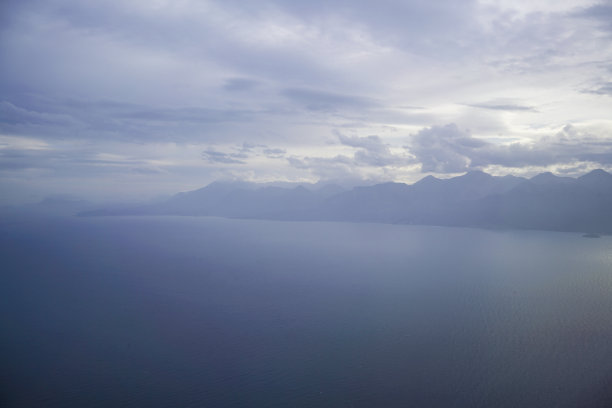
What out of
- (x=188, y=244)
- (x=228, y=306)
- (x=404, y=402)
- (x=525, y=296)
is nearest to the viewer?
(x=404, y=402)

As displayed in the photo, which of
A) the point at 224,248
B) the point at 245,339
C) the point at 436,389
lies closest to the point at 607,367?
the point at 436,389

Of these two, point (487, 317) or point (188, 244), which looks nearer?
point (487, 317)

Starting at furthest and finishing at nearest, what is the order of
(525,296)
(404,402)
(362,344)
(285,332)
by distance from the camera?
(525,296) < (285,332) < (362,344) < (404,402)

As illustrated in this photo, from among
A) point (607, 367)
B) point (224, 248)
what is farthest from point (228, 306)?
point (224, 248)

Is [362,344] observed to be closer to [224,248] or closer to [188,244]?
[224,248]

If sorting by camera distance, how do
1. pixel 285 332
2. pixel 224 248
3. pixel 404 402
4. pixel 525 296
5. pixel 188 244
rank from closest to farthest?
pixel 404 402
pixel 285 332
pixel 525 296
pixel 224 248
pixel 188 244

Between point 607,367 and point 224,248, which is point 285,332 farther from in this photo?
point 224,248
